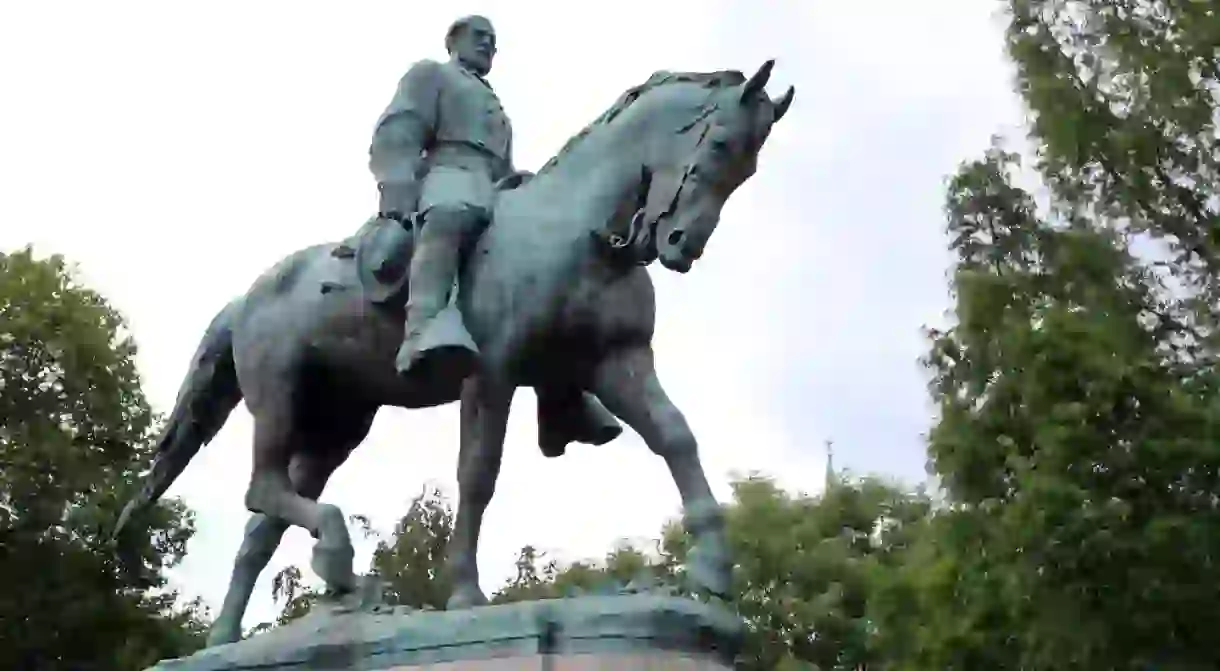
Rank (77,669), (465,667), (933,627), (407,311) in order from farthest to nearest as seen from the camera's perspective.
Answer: (77,669), (933,627), (407,311), (465,667)

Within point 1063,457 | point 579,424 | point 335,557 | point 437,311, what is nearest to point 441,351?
point 437,311

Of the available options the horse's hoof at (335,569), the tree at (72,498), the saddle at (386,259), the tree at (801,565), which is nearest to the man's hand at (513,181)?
the saddle at (386,259)

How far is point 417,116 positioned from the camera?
770 centimetres

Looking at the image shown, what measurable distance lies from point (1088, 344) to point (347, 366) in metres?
8.09

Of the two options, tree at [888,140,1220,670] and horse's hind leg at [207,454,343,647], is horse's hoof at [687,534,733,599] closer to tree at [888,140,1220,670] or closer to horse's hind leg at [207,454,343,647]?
horse's hind leg at [207,454,343,647]

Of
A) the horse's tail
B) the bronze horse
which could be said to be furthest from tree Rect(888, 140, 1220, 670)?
the horse's tail

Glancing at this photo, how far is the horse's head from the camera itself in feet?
21.9

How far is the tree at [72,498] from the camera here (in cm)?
2106

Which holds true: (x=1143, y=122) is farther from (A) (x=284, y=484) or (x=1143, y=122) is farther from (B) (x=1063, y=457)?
(A) (x=284, y=484)

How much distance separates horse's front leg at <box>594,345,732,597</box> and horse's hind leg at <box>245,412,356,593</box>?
1.46 metres

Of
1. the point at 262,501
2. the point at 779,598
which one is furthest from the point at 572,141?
the point at 779,598

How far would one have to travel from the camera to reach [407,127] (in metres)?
7.66

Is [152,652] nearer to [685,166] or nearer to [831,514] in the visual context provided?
[831,514]

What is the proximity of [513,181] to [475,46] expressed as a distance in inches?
33.7
